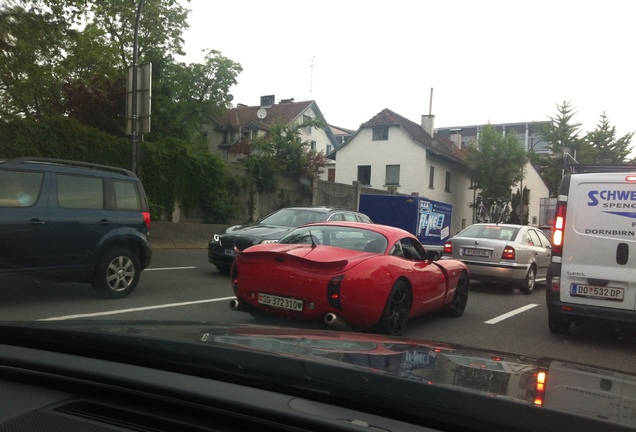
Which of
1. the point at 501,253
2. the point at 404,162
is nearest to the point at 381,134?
the point at 404,162

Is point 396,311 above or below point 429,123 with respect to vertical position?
below

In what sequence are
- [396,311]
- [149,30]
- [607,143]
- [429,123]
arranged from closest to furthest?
[396,311] → [149,30] → [429,123] → [607,143]

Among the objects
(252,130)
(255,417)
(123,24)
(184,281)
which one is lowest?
(184,281)

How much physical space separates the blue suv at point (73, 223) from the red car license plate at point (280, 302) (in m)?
3.15

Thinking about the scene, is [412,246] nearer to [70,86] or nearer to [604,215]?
[604,215]

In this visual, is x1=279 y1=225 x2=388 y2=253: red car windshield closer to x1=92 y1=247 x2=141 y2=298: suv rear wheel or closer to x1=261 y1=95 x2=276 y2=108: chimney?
x1=92 y1=247 x2=141 y2=298: suv rear wheel

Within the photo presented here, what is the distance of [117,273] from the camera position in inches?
334

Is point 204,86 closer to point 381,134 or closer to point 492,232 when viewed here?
point 381,134

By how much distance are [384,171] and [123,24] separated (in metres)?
21.2

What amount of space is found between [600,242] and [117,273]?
6.58 metres

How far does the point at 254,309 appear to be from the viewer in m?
6.48

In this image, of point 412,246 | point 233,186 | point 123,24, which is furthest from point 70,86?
point 412,246

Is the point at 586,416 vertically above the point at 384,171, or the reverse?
the point at 384,171

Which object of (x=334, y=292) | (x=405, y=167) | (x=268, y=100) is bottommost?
(x=334, y=292)
